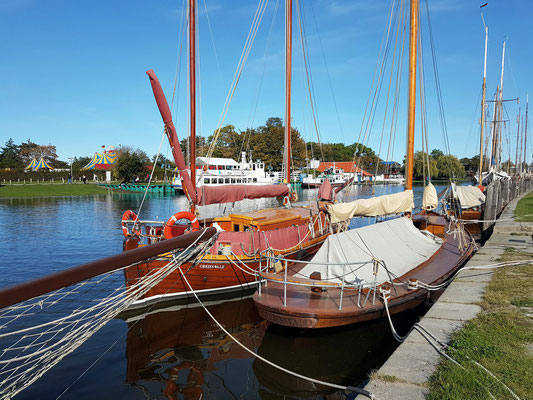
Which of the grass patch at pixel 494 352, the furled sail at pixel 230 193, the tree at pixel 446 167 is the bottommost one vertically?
the grass patch at pixel 494 352

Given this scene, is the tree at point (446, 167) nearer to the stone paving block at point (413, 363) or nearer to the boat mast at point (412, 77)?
the boat mast at point (412, 77)

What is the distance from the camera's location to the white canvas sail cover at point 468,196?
23361 millimetres

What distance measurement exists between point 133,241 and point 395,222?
8.52 m

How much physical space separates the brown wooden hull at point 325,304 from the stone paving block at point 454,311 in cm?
114

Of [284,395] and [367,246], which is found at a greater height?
[367,246]

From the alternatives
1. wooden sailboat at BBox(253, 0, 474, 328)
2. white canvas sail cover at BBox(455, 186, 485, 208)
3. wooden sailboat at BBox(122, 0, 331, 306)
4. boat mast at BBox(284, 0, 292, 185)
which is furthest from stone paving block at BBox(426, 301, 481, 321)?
white canvas sail cover at BBox(455, 186, 485, 208)

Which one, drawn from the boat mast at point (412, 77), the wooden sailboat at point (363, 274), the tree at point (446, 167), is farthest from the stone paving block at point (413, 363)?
the tree at point (446, 167)

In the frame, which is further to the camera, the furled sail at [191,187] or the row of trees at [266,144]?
the row of trees at [266,144]

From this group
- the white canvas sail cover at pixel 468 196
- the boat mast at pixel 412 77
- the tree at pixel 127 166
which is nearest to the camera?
the boat mast at pixel 412 77

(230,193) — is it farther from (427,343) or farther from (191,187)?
(427,343)

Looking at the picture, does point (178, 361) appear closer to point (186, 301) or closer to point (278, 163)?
point (186, 301)

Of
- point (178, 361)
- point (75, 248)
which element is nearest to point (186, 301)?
point (178, 361)

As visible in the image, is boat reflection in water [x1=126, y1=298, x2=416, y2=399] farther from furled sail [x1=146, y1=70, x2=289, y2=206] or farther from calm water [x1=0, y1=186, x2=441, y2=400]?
furled sail [x1=146, y1=70, x2=289, y2=206]

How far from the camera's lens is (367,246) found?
10.2 meters
